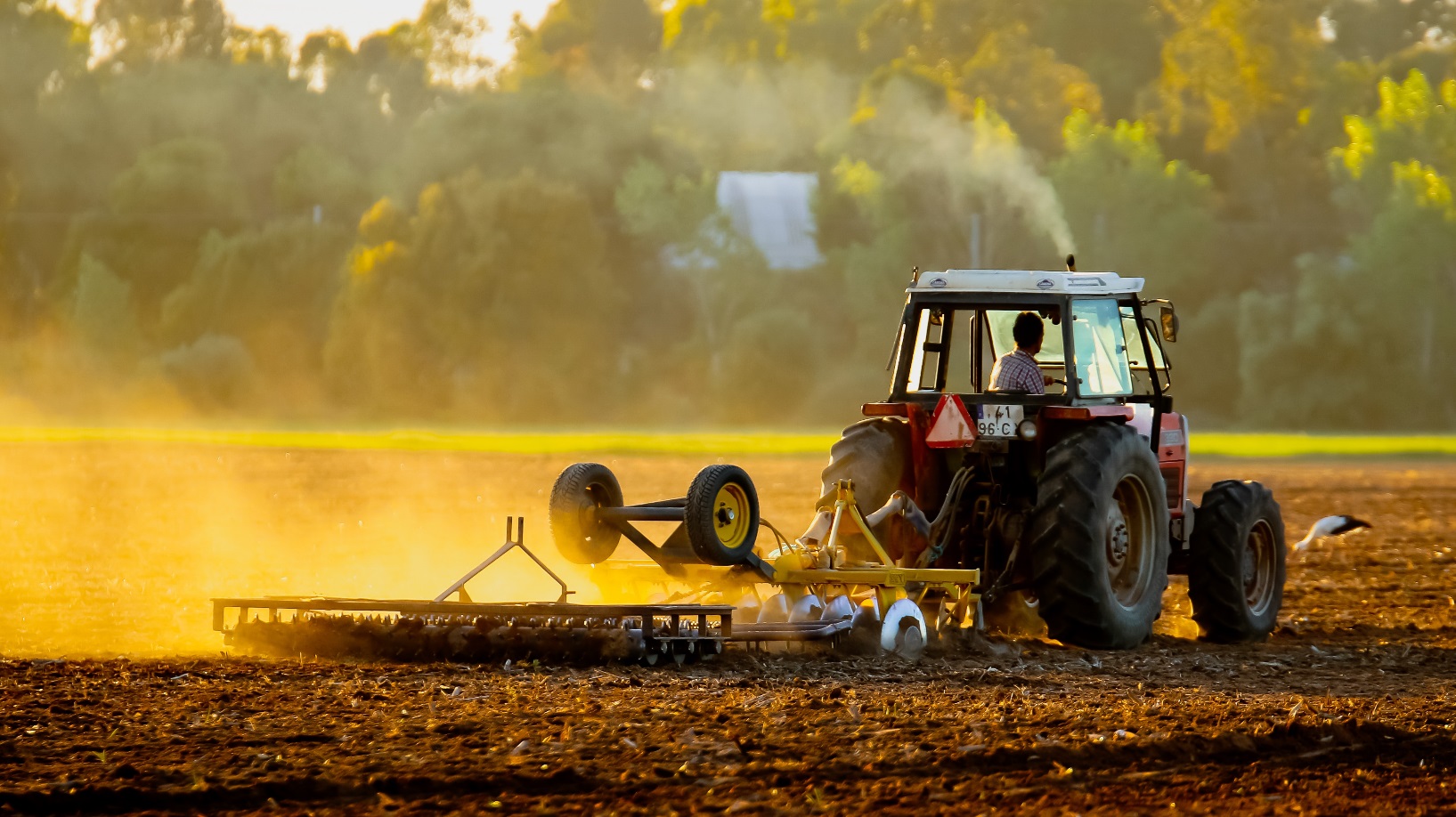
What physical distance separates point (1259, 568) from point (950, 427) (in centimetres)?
295

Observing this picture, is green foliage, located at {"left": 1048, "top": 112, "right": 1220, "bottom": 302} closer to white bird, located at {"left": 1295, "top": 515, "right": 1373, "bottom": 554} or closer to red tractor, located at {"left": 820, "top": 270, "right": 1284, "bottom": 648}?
white bird, located at {"left": 1295, "top": 515, "right": 1373, "bottom": 554}

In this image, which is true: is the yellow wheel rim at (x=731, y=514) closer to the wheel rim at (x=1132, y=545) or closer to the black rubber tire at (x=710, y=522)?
the black rubber tire at (x=710, y=522)

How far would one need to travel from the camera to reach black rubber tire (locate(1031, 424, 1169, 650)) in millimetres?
10859

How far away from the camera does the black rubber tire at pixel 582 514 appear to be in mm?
11242

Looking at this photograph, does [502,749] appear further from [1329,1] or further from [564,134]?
[1329,1]

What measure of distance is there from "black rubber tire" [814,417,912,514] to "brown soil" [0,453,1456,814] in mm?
1105

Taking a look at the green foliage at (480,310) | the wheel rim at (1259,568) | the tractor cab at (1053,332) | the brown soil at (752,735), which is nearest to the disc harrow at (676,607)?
the brown soil at (752,735)

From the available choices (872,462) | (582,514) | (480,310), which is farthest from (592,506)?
(480,310)

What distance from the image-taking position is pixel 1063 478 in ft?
35.8

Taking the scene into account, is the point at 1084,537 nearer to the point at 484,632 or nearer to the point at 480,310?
the point at 484,632

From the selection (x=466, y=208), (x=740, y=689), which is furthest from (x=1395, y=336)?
(x=740, y=689)

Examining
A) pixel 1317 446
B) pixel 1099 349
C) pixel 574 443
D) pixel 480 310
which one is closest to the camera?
pixel 1099 349

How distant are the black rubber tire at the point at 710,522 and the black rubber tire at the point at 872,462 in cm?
93

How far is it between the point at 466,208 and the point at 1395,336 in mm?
27198
